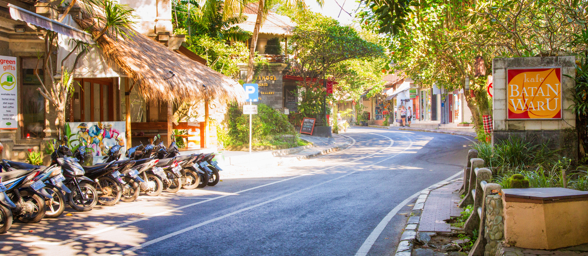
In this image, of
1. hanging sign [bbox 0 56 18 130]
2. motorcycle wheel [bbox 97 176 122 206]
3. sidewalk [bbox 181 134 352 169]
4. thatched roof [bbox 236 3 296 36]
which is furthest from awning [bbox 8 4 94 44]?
thatched roof [bbox 236 3 296 36]

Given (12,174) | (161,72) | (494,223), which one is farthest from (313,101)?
(494,223)

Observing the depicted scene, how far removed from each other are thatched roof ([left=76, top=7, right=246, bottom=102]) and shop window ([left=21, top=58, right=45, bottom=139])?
83.9 inches

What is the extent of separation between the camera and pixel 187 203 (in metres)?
8.95

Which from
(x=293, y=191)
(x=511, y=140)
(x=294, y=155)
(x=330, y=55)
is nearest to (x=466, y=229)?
(x=511, y=140)

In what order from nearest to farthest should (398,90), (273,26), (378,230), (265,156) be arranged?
(378,230), (265,156), (273,26), (398,90)

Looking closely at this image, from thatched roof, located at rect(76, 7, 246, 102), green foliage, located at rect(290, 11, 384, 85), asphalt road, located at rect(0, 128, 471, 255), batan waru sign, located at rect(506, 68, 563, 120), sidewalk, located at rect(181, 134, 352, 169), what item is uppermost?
green foliage, located at rect(290, 11, 384, 85)

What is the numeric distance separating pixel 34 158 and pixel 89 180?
4163 mm

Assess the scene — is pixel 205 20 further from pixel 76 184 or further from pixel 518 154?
pixel 518 154

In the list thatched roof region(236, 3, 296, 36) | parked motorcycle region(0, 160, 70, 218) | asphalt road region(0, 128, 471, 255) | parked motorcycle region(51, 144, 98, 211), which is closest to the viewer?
asphalt road region(0, 128, 471, 255)

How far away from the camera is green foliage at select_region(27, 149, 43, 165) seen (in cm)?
1120

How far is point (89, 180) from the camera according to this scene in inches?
322

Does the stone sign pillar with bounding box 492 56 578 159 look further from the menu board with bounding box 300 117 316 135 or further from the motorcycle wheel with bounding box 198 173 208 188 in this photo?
the menu board with bounding box 300 117 316 135

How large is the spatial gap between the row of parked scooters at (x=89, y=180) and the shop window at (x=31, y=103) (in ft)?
7.13

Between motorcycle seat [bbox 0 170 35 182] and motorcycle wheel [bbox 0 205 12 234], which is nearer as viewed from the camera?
motorcycle wheel [bbox 0 205 12 234]
